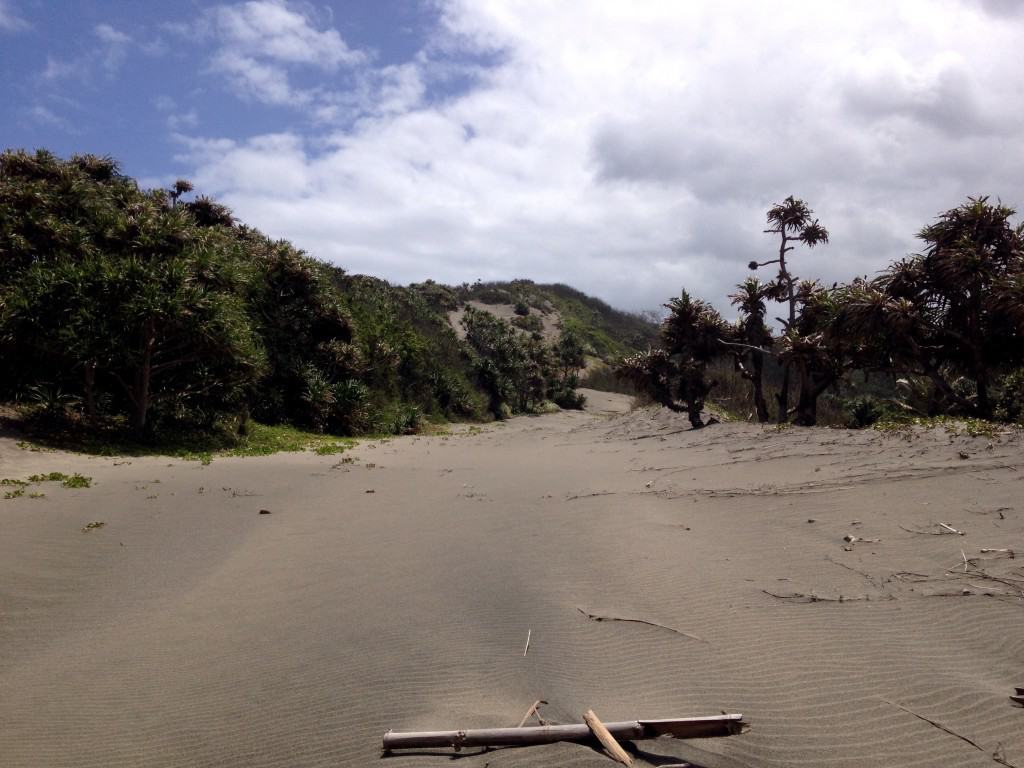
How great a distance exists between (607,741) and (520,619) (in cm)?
200

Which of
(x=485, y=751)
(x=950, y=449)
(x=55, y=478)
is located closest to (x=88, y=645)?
(x=485, y=751)

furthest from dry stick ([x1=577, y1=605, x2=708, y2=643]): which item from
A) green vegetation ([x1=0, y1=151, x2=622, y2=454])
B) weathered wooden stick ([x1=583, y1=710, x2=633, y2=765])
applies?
green vegetation ([x1=0, y1=151, x2=622, y2=454])

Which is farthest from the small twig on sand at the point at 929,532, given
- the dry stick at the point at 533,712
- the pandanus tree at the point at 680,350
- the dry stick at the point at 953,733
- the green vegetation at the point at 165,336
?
the pandanus tree at the point at 680,350

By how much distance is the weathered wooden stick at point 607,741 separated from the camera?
276cm

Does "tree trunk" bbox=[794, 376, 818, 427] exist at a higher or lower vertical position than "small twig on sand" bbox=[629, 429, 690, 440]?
higher

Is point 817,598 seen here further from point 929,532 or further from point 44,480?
point 44,480

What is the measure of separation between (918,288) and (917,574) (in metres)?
13.9

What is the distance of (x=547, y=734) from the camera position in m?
2.96

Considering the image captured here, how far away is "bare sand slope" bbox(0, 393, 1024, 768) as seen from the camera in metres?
3.29

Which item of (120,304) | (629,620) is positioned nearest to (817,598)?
(629,620)

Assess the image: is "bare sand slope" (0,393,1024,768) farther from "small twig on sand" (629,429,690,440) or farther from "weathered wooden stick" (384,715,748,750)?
"small twig on sand" (629,429,690,440)

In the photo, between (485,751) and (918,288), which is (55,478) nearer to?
(485,751)

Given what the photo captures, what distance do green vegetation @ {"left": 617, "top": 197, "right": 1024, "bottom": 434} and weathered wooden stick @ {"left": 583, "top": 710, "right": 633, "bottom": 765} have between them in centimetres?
1054

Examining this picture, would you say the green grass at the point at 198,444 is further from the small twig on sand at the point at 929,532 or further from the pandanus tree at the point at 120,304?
the small twig on sand at the point at 929,532
